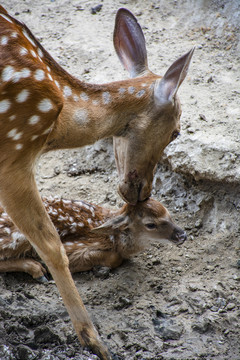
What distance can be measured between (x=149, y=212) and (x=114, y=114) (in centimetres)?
110

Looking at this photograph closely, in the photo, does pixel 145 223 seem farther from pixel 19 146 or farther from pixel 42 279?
pixel 19 146

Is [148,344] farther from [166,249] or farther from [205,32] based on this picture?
[205,32]

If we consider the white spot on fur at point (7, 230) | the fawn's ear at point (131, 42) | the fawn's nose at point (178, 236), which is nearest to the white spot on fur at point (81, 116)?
the fawn's ear at point (131, 42)

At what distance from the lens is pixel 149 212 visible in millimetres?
4121

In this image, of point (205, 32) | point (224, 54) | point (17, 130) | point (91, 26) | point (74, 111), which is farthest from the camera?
point (91, 26)

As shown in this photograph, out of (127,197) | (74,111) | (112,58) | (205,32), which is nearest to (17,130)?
(74,111)

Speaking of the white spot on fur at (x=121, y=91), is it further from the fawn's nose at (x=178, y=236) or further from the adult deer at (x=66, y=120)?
the fawn's nose at (x=178, y=236)

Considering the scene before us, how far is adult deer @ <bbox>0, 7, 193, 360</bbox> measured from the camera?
280cm

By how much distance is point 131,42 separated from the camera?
3.79 metres

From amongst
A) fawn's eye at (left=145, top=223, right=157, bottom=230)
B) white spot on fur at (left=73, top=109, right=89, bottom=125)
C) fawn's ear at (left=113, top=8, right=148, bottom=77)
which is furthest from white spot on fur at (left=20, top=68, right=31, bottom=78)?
fawn's eye at (left=145, top=223, right=157, bottom=230)

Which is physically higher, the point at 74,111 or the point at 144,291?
the point at 74,111

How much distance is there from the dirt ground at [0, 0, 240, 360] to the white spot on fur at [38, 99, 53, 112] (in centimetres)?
136

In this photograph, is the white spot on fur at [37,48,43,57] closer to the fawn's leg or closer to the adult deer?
the adult deer

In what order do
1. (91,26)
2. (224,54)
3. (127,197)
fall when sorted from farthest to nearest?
(91,26), (224,54), (127,197)
